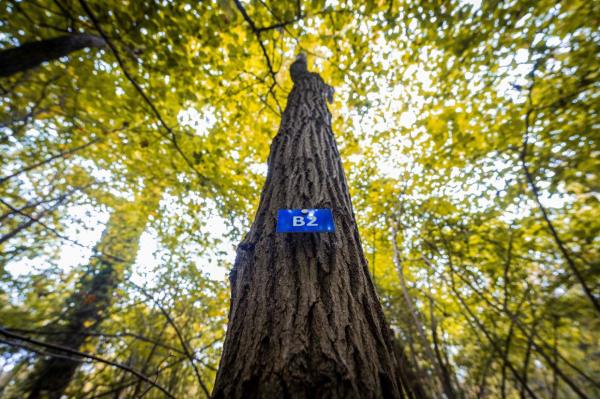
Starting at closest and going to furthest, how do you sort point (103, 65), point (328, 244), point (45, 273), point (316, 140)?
point (328, 244), point (316, 140), point (103, 65), point (45, 273)

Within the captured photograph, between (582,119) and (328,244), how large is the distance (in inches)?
214

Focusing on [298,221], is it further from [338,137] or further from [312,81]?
[338,137]

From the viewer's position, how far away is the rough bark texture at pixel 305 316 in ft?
2.22

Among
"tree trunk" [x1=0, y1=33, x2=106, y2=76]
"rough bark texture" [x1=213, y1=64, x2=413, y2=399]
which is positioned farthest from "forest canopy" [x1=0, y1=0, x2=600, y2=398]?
"rough bark texture" [x1=213, y1=64, x2=413, y2=399]

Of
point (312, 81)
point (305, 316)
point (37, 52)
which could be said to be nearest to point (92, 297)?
point (37, 52)

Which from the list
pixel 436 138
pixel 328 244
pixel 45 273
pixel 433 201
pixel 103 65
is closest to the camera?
pixel 328 244

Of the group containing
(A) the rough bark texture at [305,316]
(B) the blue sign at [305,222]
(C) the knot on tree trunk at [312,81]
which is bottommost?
(A) the rough bark texture at [305,316]

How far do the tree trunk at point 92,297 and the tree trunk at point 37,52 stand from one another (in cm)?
335

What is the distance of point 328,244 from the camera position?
1066mm

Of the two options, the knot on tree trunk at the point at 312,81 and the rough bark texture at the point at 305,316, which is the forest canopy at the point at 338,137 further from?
the rough bark texture at the point at 305,316

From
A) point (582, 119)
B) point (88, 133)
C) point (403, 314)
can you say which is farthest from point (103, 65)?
point (403, 314)

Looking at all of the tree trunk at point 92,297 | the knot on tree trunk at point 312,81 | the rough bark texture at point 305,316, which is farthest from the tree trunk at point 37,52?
the rough bark texture at point 305,316

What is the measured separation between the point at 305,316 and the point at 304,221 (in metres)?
0.41

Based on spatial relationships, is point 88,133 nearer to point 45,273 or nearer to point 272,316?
point 45,273
